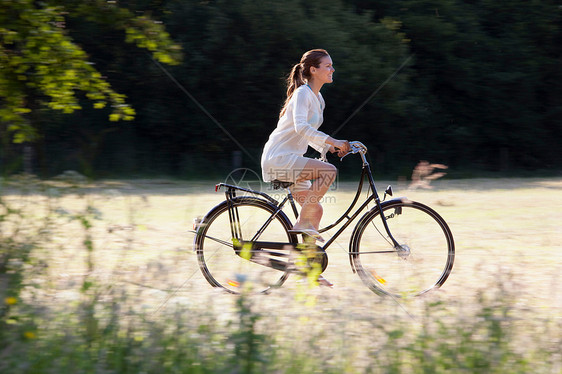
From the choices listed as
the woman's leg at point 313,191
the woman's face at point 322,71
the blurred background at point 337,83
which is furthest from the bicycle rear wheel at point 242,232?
the blurred background at point 337,83

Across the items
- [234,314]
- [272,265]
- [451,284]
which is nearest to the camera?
[234,314]

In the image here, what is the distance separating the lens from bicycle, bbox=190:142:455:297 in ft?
16.6

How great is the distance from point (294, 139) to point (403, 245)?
1164mm

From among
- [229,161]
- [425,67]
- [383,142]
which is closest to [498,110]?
[425,67]

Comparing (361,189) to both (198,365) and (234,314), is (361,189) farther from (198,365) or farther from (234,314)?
(198,365)

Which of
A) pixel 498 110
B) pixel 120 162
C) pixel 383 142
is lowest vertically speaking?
pixel 120 162

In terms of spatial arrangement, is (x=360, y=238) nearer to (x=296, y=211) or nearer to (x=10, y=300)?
(x=296, y=211)

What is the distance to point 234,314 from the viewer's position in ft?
11.2

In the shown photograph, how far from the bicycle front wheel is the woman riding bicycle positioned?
38cm

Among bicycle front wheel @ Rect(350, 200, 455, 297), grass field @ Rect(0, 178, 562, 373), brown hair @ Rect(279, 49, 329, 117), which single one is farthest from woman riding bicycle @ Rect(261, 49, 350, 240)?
grass field @ Rect(0, 178, 562, 373)

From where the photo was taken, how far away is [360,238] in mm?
5129

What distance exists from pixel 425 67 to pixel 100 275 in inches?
656

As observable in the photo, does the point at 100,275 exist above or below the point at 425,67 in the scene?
below

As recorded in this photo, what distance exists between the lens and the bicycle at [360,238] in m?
5.07
